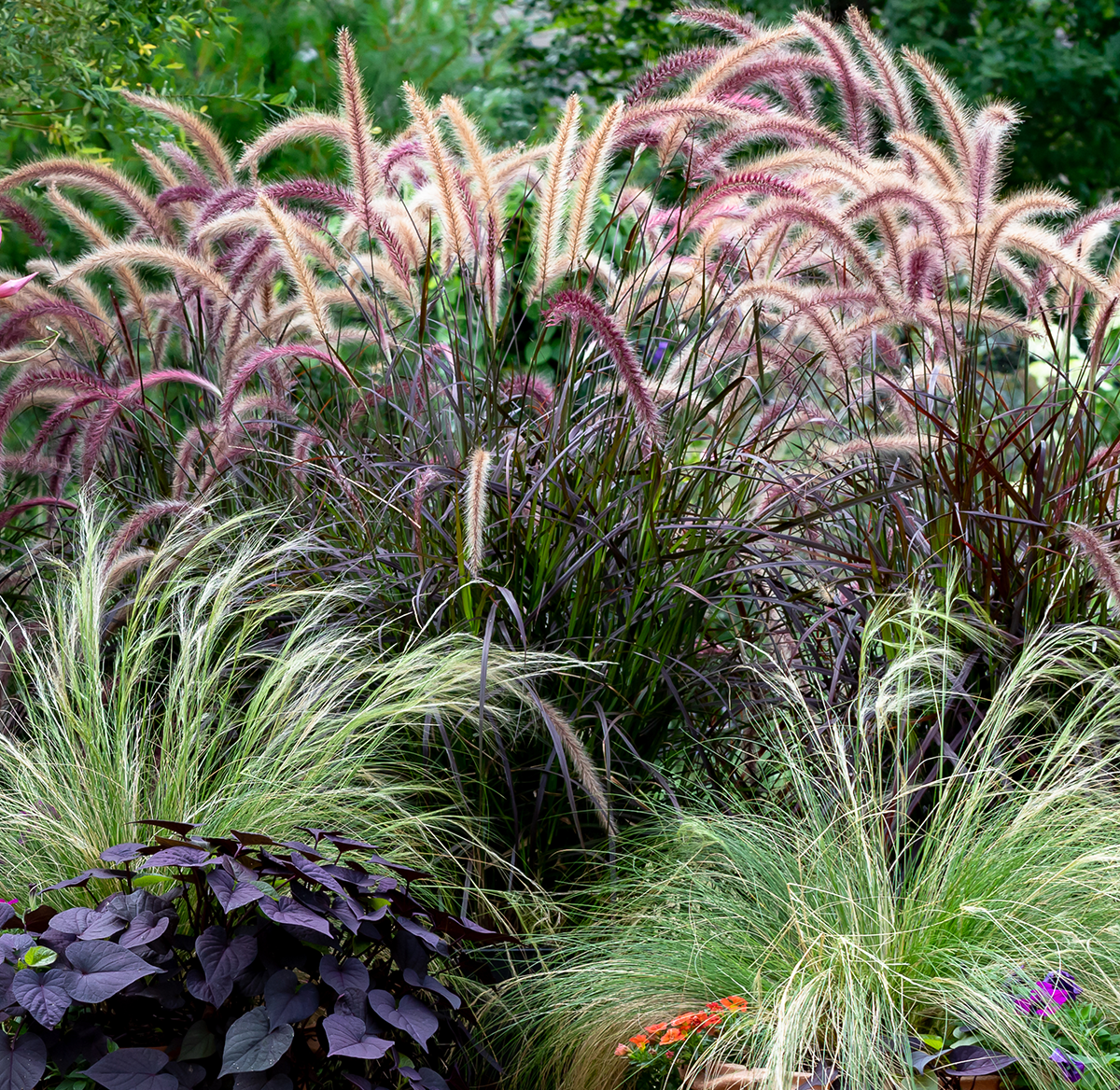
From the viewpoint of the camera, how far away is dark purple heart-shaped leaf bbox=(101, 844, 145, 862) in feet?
6.33

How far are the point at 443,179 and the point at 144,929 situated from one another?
1.68 metres

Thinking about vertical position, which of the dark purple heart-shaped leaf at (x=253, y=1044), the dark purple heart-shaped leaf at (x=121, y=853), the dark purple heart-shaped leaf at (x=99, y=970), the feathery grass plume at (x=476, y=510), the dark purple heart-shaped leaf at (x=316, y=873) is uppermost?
the feathery grass plume at (x=476, y=510)

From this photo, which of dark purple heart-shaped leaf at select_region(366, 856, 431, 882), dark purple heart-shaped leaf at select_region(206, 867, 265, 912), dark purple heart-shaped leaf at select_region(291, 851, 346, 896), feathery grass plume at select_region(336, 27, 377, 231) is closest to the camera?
dark purple heart-shaped leaf at select_region(206, 867, 265, 912)

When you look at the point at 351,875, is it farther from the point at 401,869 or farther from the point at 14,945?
the point at 14,945

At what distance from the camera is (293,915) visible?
74.6 inches

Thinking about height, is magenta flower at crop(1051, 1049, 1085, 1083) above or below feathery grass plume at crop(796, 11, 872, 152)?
below

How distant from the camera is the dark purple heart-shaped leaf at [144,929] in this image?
6.16ft

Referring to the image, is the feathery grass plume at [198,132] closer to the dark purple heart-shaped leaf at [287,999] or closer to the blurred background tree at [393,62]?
the blurred background tree at [393,62]

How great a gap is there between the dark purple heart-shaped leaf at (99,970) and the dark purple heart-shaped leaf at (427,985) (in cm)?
40

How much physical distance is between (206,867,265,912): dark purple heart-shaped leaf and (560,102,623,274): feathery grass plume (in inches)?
58.9

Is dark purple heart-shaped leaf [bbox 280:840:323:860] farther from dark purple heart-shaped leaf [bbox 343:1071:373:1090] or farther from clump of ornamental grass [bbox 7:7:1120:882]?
clump of ornamental grass [bbox 7:7:1120:882]

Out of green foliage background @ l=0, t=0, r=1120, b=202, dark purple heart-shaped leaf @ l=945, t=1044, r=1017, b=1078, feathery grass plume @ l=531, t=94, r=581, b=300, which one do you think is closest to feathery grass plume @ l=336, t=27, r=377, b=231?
feathery grass plume @ l=531, t=94, r=581, b=300

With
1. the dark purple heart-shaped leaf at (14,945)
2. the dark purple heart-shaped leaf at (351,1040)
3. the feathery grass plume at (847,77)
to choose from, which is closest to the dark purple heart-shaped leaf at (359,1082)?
the dark purple heart-shaped leaf at (351,1040)

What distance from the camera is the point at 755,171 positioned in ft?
10.2
